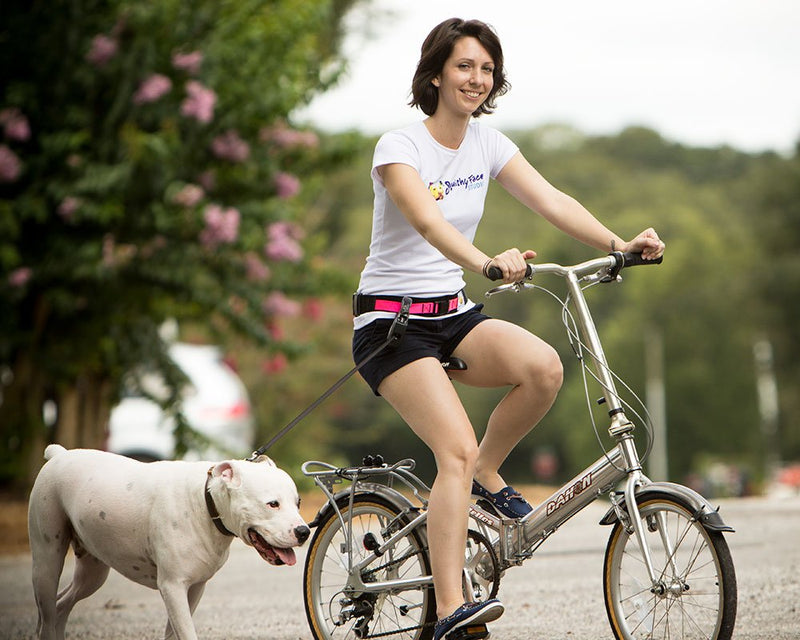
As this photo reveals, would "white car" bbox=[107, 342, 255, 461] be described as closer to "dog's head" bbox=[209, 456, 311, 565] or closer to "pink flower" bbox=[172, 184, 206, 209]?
"pink flower" bbox=[172, 184, 206, 209]

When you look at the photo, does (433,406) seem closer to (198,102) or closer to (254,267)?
(198,102)

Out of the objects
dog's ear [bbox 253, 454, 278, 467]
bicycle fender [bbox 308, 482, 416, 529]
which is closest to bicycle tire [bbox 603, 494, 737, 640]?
bicycle fender [bbox 308, 482, 416, 529]

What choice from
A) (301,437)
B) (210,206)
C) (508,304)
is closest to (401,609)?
(210,206)

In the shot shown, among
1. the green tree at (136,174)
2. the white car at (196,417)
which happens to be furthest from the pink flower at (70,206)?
the white car at (196,417)

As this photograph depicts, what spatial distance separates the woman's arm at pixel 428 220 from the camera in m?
4.35

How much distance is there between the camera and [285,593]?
25.0ft

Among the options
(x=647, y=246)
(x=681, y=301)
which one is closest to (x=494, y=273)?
(x=647, y=246)

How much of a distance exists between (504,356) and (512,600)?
99.7 inches

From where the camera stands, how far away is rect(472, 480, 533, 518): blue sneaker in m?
4.88

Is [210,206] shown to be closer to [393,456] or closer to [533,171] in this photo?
[533,171]

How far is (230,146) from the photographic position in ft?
40.2

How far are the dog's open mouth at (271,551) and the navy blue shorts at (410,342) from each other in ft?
2.12

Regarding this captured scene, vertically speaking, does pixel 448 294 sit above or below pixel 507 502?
above

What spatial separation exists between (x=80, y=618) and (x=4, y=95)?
19.9 feet
